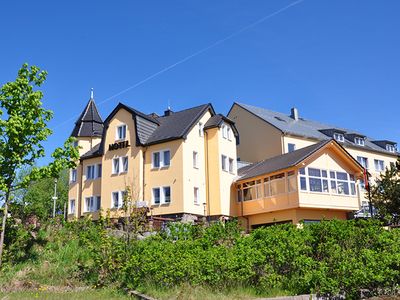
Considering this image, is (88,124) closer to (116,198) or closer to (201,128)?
(116,198)

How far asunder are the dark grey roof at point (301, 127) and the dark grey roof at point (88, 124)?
1468cm

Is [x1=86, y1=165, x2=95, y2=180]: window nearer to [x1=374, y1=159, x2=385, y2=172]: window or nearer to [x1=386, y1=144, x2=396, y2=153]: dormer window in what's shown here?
[x1=374, y1=159, x2=385, y2=172]: window

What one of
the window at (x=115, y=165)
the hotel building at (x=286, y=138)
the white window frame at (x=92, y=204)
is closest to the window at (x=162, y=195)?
the window at (x=115, y=165)

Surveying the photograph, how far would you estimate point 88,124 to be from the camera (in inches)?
1695

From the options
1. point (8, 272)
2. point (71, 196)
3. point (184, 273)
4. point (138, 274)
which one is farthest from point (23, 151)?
point (71, 196)

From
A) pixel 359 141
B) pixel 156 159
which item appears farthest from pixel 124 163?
pixel 359 141

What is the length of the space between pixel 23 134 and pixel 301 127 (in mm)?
36644

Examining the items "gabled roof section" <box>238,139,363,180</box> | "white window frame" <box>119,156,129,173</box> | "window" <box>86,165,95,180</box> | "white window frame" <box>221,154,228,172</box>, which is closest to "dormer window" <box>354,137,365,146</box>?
"gabled roof section" <box>238,139,363,180</box>

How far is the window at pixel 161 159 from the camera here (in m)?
33.5

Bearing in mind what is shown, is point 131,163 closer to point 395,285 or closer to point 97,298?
point 97,298

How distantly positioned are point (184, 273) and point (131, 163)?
23.9 meters

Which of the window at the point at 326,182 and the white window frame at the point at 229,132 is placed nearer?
the window at the point at 326,182

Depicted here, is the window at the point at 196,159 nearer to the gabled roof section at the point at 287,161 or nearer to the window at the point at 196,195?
the window at the point at 196,195

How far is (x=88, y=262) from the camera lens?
1534 centimetres
